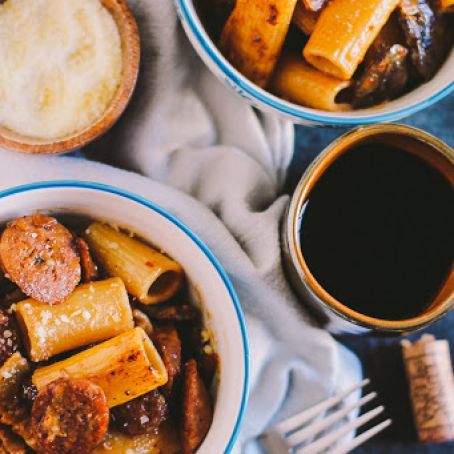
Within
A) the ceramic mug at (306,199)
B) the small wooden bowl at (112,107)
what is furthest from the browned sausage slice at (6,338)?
the ceramic mug at (306,199)

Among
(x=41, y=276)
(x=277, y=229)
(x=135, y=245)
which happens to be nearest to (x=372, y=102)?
(x=277, y=229)

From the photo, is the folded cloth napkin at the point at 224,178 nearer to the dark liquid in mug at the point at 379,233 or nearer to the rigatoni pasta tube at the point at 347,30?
the dark liquid in mug at the point at 379,233

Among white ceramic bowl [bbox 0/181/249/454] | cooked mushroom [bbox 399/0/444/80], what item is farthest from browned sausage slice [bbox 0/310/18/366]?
cooked mushroom [bbox 399/0/444/80]

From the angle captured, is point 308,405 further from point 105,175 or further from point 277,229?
point 105,175

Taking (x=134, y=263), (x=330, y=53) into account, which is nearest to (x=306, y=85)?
(x=330, y=53)

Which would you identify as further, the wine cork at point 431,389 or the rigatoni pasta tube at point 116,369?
the wine cork at point 431,389
